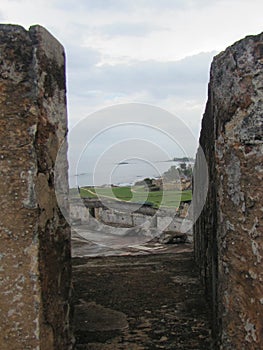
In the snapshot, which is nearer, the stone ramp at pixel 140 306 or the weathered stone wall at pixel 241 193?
the weathered stone wall at pixel 241 193

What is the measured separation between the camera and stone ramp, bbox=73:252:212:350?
2611 mm

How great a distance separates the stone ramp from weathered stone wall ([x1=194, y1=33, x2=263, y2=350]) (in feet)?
2.20

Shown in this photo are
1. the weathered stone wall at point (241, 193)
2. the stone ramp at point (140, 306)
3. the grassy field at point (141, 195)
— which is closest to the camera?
the weathered stone wall at point (241, 193)

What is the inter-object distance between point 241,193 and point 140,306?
162cm

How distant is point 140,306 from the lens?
3211 mm

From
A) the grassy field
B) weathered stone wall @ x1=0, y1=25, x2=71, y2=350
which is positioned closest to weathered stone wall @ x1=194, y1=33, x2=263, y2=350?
weathered stone wall @ x1=0, y1=25, x2=71, y2=350

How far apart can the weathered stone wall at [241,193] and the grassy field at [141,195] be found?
231 inches

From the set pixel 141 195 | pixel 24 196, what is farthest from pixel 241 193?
pixel 141 195

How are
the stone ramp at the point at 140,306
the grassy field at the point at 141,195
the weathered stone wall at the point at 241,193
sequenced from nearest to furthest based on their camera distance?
1. the weathered stone wall at the point at 241,193
2. the stone ramp at the point at 140,306
3. the grassy field at the point at 141,195

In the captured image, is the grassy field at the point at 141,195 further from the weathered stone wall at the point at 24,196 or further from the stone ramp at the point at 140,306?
the weathered stone wall at the point at 24,196

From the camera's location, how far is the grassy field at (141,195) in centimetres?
816

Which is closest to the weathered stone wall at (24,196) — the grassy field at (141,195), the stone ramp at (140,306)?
the stone ramp at (140,306)

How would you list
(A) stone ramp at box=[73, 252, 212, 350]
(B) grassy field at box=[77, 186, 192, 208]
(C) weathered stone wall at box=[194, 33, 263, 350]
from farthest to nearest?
A: 1. (B) grassy field at box=[77, 186, 192, 208]
2. (A) stone ramp at box=[73, 252, 212, 350]
3. (C) weathered stone wall at box=[194, 33, 263, 350]

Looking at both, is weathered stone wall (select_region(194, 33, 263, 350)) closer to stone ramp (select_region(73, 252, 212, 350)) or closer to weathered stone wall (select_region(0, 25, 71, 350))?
stone ramp (select_region(73, 252, 212, 350))
